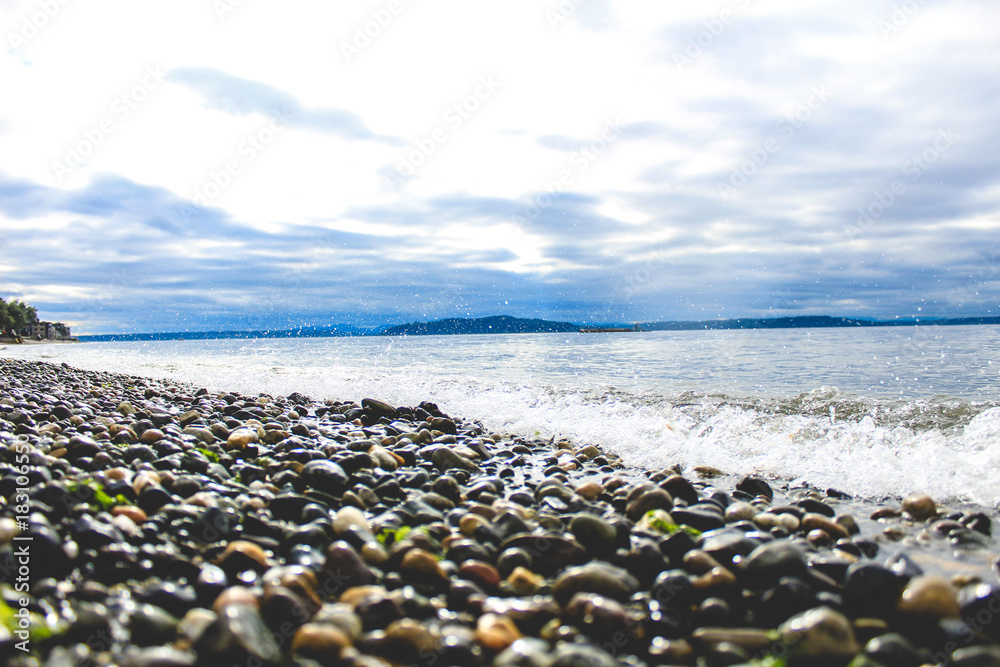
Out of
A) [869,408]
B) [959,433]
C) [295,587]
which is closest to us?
[295,587]

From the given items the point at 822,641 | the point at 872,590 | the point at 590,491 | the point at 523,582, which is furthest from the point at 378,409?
the point at 822,641

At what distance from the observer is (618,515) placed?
4371 millimetres

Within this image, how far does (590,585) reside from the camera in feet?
9.70

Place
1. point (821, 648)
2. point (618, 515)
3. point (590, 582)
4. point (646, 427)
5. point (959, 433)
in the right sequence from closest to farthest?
1. point (821, 648)
2. point (590, 582)
3. point (618, 515)
4. point (959, 433)
5. point (646, 427)

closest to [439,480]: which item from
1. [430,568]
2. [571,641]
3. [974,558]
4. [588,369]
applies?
[430,568]

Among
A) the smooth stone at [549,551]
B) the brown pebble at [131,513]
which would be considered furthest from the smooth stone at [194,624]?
the smooth stone at [549,551]

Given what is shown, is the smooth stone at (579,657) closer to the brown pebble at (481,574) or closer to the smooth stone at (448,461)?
the brown pebble at (481,574)

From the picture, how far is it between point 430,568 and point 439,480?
1946 millimetres

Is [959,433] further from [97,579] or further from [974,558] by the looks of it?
[97,579]

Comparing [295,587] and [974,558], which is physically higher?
[295,587]

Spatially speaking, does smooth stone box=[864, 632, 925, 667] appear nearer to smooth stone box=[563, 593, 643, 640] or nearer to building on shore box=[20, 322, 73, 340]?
smooth stone box=[563, 593, 643, 640]

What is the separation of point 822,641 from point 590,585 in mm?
1066

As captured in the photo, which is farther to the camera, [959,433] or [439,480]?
[959,433]

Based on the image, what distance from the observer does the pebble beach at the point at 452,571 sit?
2352 mm
